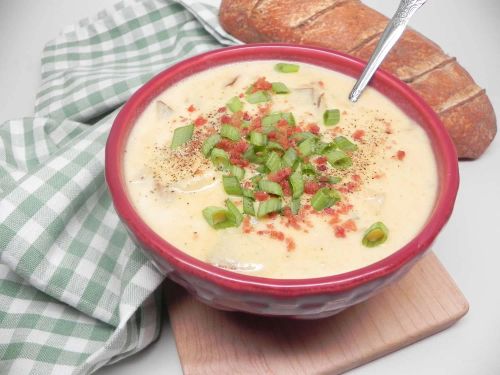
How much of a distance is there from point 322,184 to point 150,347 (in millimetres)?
789

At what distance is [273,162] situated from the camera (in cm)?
193

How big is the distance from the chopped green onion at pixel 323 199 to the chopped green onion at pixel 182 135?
0.47 meters

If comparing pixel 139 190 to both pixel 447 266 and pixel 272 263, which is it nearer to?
pixel 272 263

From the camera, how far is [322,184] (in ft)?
6.28

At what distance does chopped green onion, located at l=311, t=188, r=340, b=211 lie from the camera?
1.82 meters

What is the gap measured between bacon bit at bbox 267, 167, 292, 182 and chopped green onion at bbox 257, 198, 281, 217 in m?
0.09

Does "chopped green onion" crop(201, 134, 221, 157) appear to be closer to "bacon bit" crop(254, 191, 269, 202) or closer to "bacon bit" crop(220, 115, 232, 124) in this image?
"bacon bit" crop(220, 115, 232, 124)

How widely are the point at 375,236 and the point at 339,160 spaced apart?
316mm

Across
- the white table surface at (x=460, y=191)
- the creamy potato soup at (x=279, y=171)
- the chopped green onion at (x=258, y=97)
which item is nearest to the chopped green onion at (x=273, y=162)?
the creamy potato soup at (x=279, y=171)

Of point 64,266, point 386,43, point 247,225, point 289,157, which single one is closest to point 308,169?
point 289,157

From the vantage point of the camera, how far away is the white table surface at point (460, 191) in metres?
2.08

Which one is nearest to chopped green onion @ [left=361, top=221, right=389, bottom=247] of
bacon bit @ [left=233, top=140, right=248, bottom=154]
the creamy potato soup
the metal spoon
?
the creamy potato soup

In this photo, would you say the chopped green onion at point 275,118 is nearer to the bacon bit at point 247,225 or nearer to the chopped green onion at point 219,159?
the chopped green onion at point 219,159

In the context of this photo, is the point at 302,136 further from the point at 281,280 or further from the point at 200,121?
the point at 281,280
